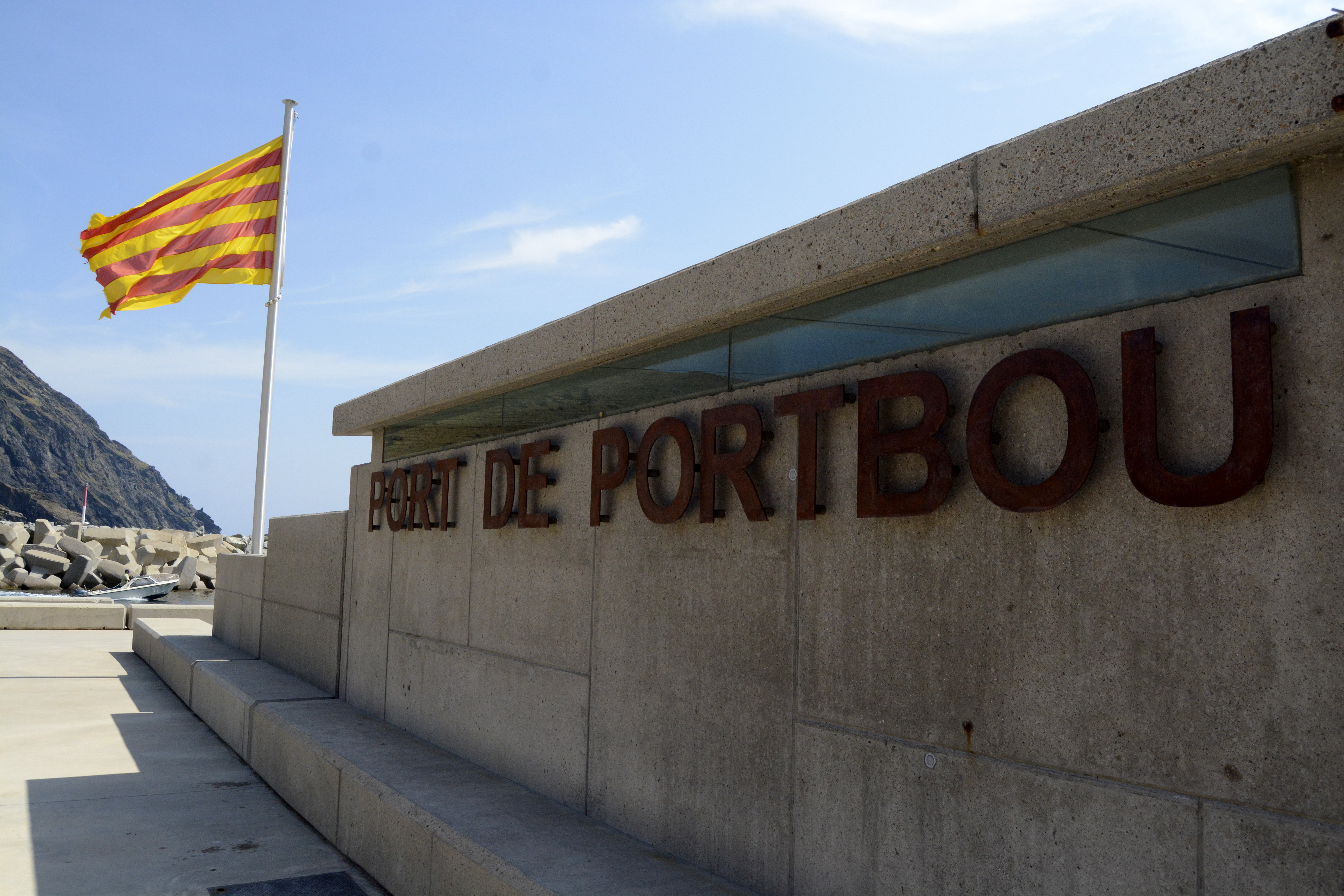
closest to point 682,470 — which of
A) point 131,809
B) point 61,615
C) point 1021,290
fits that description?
point 1021,290

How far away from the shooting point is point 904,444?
3559 mm

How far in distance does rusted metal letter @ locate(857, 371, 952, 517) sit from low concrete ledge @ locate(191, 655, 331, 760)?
263 inches

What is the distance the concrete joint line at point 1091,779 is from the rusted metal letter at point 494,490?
3097 millimetres

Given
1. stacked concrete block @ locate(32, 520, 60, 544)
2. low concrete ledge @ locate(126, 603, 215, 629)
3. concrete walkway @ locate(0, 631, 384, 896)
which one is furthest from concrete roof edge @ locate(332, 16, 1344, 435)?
stacked concrete block @ locate(32, 520, 60, 544)

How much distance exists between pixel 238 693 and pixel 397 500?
2.58 meters

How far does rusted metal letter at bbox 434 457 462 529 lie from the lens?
24.0 feet

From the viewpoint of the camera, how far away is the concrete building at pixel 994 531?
2.58 metres

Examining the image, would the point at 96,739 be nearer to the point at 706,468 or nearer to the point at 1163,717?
the point at 706,468

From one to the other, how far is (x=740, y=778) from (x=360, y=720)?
15.4 ft

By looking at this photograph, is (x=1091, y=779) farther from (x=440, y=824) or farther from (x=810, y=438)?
(x=440, y=824)

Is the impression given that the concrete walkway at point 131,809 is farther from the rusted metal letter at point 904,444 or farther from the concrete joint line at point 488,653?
the rusted metal letter at point 904,444

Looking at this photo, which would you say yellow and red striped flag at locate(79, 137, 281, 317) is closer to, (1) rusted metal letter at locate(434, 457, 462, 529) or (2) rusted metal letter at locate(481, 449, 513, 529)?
(1) rusted metal letter at locate(434, 457, 462, 529)

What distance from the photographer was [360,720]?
25.9ft

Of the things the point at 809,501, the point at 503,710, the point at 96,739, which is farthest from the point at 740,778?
the point at 96,739
